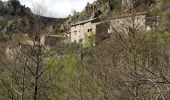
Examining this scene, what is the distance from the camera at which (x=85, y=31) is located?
210ft

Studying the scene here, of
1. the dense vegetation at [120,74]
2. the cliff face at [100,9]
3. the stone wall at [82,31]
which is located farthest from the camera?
the cliff face at [100,9]

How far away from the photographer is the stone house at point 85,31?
2374 inches

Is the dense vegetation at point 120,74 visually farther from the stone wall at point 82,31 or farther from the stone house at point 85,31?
the stone wall at point 82,31

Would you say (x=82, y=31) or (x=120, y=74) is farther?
(x=82, y=31)

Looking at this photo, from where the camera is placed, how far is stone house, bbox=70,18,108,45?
198 feet

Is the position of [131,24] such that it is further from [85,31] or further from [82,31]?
[82,31]

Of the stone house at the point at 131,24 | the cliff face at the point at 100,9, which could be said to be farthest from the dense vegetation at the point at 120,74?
the cliff face at the point at 100,9

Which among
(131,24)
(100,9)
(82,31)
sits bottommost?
(82,31)

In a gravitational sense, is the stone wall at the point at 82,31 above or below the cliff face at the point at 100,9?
below

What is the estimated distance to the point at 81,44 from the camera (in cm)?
5916

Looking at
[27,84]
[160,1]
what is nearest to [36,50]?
[27,84]

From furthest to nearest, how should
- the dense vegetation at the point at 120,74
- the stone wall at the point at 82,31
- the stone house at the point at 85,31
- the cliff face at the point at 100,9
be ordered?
the cliff face at the point at 100,9 < the stone wall at the point at 82,31 < the stone house at the point at 85,31 < the dense vegetation at the point at 120,74

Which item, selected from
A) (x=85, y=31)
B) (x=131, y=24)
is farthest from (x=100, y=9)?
(x=131, y=24)

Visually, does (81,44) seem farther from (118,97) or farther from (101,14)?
(118,97)
